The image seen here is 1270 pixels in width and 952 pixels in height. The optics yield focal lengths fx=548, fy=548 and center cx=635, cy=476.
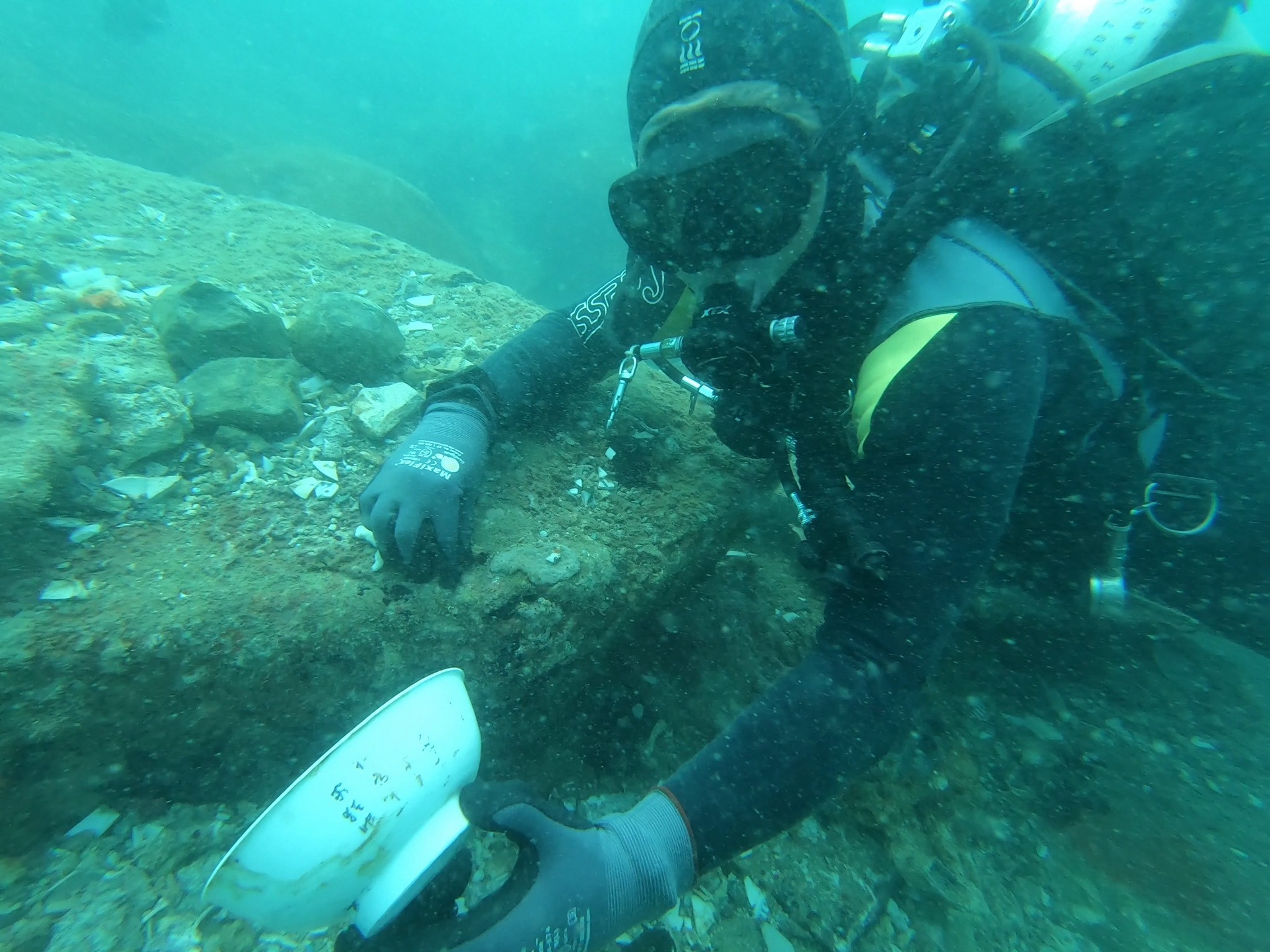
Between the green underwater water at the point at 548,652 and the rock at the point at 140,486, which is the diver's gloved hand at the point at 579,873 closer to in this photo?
the green underwater water at the point at 548,652

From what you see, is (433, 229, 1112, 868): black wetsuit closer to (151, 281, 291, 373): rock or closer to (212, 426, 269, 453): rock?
(212, 426, 269, 453): rock

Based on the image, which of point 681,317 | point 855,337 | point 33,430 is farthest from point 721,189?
point 33,430

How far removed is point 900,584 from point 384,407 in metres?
2.09

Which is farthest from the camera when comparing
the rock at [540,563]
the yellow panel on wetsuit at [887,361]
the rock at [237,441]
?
the rock at [237,441]

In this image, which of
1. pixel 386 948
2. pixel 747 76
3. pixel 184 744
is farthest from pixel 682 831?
pixel 747 76

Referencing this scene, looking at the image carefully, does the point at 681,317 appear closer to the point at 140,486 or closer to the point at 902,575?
the point at 902,575

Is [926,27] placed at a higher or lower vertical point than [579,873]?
higher

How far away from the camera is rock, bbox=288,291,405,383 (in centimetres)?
243

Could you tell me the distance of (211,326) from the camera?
2338 millimetres

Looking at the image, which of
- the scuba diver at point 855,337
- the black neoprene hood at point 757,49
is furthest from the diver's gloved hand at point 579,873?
the black neoprene hood at point 757,49

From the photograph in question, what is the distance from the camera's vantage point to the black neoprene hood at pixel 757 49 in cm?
163

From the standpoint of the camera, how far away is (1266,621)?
1759 millimetres

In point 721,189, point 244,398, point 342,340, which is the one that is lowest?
point 244,398

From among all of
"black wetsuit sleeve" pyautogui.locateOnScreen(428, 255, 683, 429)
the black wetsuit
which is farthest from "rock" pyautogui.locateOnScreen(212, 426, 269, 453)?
the black wetsuit
